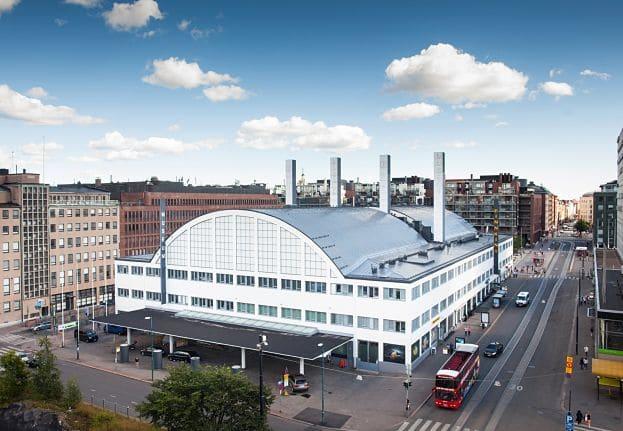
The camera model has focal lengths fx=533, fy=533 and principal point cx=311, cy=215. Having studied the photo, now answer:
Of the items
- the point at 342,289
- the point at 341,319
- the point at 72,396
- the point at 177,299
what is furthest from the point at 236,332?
the point at 72,396

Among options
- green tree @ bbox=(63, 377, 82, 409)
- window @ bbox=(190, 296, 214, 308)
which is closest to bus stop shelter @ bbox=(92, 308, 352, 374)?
window @ bbox=(190, 296, 214, 308)

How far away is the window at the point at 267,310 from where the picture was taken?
65.4 meters

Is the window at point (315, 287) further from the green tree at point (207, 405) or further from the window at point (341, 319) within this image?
the green tree at point (207, 405)

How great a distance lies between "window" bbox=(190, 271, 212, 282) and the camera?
71.5m

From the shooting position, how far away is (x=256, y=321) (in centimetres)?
6575

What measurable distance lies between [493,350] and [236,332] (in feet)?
97.2

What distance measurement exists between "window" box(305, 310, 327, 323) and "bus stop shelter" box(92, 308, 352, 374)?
1197mm

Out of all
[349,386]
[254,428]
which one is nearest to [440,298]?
[349,386]

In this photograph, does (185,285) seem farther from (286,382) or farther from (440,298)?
(440,298)

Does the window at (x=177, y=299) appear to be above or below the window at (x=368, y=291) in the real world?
below

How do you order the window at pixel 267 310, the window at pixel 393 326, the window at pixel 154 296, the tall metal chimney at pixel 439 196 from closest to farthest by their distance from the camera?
the window at pixel 393 326 < the window at pixel 267 310 < the window at pixel 154 296 < the tall metal chimney at pixel 439 196

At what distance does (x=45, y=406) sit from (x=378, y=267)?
122ft

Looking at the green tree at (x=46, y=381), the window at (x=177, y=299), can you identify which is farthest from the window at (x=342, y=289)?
the green tree at (x=46, y=381)

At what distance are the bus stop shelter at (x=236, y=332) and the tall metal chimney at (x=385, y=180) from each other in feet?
135
